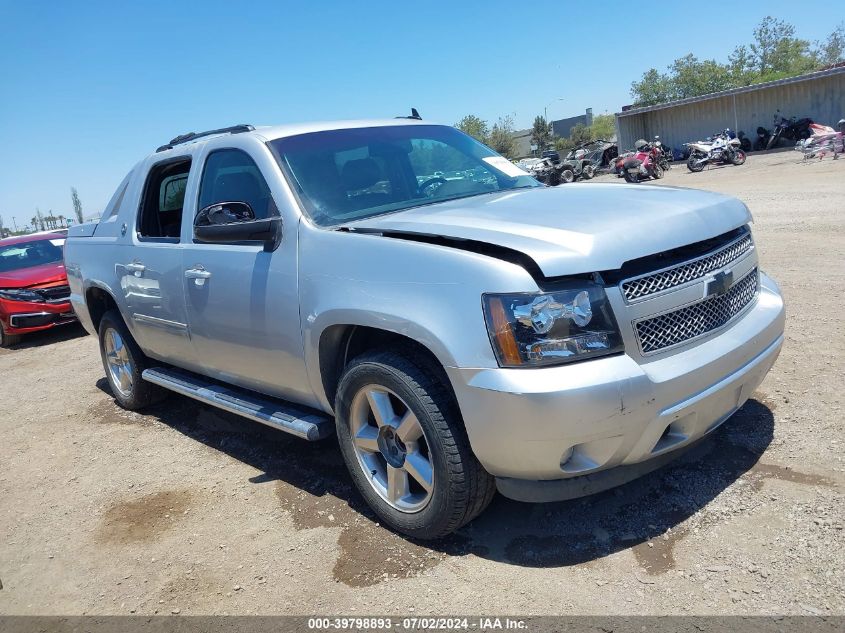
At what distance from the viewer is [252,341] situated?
3.70 meters

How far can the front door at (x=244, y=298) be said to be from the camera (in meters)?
3.44

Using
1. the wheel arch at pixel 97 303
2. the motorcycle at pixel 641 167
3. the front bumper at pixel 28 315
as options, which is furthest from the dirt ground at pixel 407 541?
the motorcycle at pixel 641 167

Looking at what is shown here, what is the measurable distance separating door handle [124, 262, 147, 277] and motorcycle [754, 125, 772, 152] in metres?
33.0

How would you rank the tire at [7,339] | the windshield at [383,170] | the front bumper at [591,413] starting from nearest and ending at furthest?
the front bumper at [591,413], the windshield at [383,170], the tire at [7,339]

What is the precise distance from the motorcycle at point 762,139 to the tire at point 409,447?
33592mm

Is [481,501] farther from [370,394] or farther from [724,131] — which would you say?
[724,131]

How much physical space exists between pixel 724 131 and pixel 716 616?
1343 inches

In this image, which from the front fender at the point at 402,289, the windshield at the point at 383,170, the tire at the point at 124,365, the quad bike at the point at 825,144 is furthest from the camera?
the quad bike at the point at 825,144

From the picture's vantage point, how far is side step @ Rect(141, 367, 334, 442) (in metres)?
3.48

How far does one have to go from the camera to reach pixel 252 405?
3.88m

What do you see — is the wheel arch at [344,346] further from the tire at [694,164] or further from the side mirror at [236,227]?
the tire at [694,164]

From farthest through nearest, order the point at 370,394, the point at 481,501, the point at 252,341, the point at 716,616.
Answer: the point at 252,341, the point at 370,394, the point at 481,501, the point at 716,616

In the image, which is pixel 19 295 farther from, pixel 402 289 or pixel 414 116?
pixel 402 289

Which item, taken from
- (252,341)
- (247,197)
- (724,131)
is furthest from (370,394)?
(724,131)
